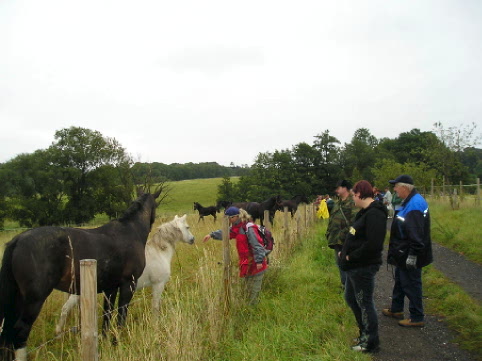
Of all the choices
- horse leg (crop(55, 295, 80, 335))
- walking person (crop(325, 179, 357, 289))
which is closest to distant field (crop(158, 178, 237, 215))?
walking person (crop(325, 179, 357, 289))

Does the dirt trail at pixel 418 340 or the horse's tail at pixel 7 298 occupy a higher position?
the horse's tail at pixel 7 298

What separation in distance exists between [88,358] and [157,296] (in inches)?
108

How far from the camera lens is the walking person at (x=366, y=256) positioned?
380 centimetres

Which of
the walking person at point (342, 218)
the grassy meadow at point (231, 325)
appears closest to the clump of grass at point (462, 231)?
the grassy meadow at point (231, 325)

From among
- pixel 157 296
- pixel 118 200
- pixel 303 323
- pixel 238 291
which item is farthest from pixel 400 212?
pixel 118 200

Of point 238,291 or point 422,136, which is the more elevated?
point 422,136

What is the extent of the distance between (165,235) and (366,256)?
3.14 m

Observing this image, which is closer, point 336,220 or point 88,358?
point 88,358

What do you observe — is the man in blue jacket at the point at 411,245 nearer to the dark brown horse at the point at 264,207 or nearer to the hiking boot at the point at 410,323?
the hiking boot at the point at 410,323

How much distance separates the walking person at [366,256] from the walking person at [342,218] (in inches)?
51.1

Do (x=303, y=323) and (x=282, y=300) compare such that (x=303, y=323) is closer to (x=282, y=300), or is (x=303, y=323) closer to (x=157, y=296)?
(x=282, y=300)

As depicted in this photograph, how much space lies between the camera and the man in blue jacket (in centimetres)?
461

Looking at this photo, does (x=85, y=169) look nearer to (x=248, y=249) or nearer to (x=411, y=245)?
(x=248, y=249)

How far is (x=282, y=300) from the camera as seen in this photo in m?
5.40
